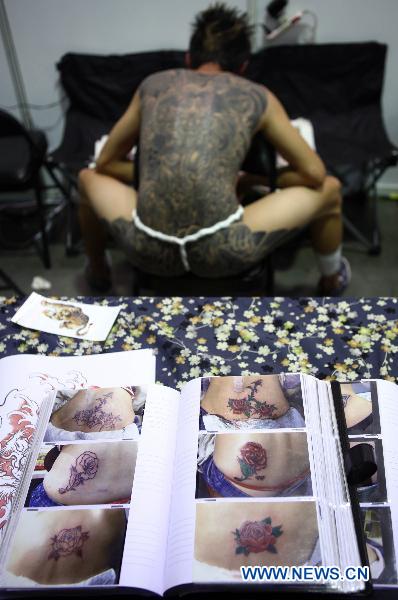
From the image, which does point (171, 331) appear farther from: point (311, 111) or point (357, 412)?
point (311, 111)

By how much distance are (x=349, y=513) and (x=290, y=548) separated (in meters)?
0.09

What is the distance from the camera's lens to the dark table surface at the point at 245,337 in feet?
2.98

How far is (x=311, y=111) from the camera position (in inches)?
95.7

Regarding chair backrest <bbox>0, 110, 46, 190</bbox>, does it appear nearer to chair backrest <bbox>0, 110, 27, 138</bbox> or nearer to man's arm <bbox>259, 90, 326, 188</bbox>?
chair backrest <bbox>0, 110, 27, 138</bbox>

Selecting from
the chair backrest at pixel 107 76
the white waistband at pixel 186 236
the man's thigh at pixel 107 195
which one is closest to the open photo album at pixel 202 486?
the white waistband at pixel 186 236

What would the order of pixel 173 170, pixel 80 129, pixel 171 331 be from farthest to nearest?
pixel 80 129 < pixel 173 170 < pixel 171 331

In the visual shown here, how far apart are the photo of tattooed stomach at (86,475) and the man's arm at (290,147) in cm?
110

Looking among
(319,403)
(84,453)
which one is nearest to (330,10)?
(319,403)

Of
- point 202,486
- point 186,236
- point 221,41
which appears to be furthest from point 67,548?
point 221,41

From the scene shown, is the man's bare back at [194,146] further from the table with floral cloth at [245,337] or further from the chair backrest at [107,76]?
the chair backrest at [107,76]

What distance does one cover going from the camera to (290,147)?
5.30 feet

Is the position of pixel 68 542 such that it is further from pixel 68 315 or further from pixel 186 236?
pixel 186 236

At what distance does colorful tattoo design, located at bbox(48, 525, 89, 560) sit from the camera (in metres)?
0.64

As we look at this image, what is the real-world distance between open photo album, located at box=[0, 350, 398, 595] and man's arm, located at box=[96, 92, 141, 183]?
106 cm
